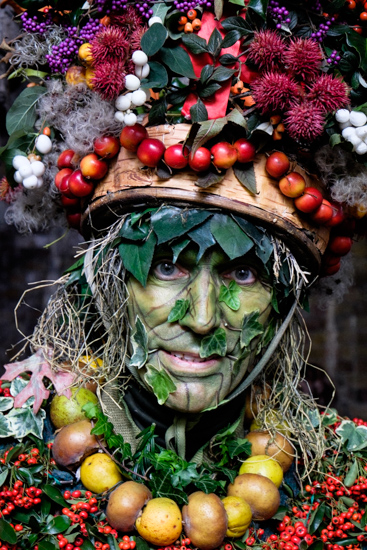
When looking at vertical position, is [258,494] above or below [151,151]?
below

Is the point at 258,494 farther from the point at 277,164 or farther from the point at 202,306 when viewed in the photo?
the point at 277,164

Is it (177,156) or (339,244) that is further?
(339,244)

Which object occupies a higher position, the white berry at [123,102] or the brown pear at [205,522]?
the white berry at [123,102]

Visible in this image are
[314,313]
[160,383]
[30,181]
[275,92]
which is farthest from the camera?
[314,313]

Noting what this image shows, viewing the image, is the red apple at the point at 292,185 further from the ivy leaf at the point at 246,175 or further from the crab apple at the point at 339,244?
the crab apple at the point at 339,244

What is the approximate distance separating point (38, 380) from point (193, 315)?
0.41m

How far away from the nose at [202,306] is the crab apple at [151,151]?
0.80 feet

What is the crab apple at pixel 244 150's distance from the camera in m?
1.32

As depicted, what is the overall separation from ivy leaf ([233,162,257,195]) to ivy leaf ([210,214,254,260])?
8cm

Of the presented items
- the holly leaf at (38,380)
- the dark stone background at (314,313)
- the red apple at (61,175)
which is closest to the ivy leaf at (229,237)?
the red apple at (61,175)

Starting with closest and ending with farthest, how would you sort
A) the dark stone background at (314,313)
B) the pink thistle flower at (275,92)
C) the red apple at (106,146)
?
the pink thistle flower at (275,92), the red apple at (106,146), the dark stone background at (314,313)

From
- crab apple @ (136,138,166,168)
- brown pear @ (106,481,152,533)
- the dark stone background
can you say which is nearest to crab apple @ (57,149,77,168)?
crab apple @ (136,138,166,168)

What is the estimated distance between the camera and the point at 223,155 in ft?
4.24

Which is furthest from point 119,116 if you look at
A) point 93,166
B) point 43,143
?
point 43,143
